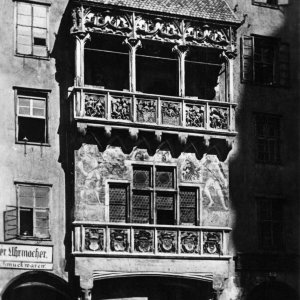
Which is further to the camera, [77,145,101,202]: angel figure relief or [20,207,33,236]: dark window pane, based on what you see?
[77,145,101,202]: angel figure relief

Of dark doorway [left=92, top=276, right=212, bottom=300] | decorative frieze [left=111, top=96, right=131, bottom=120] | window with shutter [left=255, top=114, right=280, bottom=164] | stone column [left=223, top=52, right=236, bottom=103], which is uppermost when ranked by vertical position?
stone column [left=223, top=52, right=236, bottom=103]

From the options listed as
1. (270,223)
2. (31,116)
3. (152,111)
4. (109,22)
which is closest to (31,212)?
(31,116)

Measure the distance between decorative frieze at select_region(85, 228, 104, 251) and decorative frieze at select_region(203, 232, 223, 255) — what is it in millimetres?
3625

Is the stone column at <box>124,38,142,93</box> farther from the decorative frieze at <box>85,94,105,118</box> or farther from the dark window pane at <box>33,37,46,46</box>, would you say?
the dark window pane at <box>33,37,46,46</box>

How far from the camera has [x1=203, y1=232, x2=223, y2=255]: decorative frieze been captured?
30.1 metres

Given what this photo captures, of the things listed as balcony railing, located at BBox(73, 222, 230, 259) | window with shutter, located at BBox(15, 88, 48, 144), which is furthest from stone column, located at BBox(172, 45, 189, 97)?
balcony railing, located at BBox(73, 222, 230, 259)

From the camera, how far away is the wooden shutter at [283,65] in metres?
33.9

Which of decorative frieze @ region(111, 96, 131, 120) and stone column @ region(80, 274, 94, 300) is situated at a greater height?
decorative frieze @ region(111, 96, 131, 120)

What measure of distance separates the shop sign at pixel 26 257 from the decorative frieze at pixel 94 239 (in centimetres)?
128

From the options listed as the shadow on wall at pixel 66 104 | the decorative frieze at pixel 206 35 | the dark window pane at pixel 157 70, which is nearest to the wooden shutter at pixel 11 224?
the shadow on wall at pixel 66 104

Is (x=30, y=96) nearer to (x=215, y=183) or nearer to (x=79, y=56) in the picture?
(x=79, y=56)

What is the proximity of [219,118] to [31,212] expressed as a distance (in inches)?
279

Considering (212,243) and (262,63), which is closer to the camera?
(212,243)

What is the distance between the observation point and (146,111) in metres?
29.9
